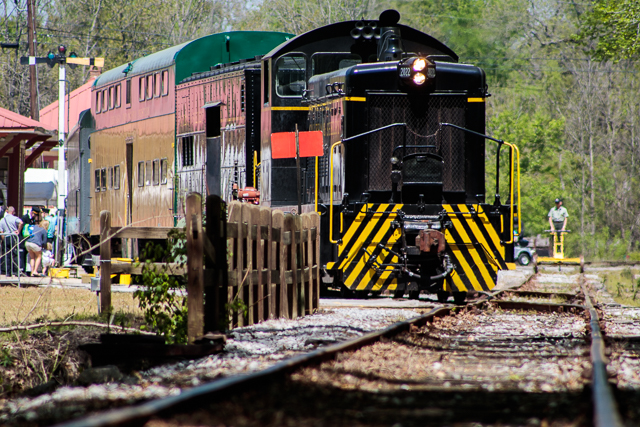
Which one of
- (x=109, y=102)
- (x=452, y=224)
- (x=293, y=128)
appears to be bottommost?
(x=452, y=224)

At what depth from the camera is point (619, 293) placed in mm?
14898

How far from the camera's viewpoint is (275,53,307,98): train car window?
1263cm

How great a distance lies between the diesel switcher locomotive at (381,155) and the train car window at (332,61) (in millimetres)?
15

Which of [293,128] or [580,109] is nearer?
[293,128]

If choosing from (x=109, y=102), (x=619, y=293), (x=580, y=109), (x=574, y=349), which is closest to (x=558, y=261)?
(x=619, y=293)

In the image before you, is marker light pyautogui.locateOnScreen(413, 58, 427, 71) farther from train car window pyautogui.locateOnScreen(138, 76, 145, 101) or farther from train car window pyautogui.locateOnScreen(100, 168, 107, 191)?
train car window pyautogui.locateOnScreen(100, 168, 107, 191)

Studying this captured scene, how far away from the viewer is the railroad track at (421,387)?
3.93 metres

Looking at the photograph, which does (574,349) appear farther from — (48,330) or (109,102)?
(109,102)

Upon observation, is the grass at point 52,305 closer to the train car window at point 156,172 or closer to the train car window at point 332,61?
the train car window at point 156,172

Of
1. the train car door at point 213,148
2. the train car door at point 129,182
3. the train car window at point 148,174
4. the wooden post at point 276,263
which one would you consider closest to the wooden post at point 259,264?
the wooden post at point 276,263

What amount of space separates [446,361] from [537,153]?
1545 inches

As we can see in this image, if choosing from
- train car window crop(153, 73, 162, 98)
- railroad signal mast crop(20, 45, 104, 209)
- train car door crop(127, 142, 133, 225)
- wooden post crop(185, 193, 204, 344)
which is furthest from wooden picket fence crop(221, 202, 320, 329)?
railroad signal mast crop(20, 45, 104, 209)

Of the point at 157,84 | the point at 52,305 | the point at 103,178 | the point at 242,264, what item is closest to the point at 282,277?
the point at 242,264

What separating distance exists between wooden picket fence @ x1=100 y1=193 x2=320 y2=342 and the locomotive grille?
131 centimetres
